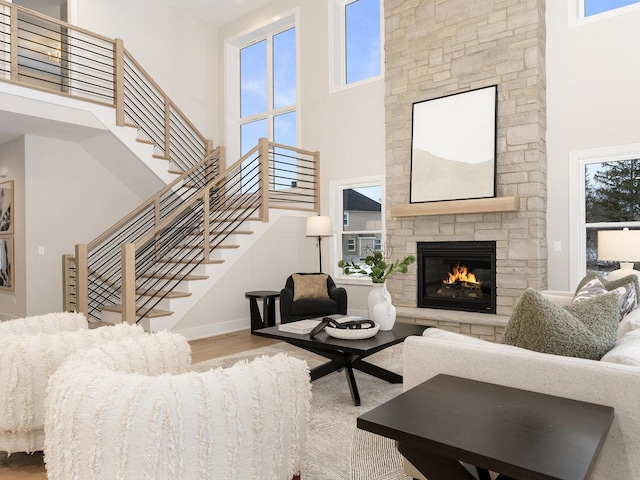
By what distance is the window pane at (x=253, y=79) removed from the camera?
788cm

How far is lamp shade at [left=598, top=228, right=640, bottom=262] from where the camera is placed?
3.63m

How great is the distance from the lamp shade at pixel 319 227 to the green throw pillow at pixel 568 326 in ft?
13.8

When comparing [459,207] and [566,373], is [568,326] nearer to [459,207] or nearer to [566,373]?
[566,373]

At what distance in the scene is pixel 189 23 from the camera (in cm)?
Answer: 779

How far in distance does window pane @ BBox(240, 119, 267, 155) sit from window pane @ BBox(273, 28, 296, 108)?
0.45 m

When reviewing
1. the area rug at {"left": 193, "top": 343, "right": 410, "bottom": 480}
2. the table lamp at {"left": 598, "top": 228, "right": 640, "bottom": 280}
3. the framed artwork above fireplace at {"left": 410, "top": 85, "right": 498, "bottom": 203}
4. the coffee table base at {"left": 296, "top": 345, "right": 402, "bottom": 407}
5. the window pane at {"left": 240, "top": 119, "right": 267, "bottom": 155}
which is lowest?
the area rug at {"left": 193, "top": 343, "right": 410, "bottom": 480}

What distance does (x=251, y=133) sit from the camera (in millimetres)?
8008

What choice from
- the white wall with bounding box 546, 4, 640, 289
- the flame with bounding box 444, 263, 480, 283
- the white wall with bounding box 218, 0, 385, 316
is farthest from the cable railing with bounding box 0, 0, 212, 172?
the white wall with bounding box 546, 4, 640, 289

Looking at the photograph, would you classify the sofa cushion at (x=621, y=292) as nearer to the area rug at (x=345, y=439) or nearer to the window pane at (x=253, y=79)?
the area rug at (x=345, y=439)

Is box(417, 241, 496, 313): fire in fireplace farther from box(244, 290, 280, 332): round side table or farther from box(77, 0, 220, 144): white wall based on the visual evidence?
box(77, 0, 220, 144): white wall

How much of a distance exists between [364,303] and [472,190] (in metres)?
2.20

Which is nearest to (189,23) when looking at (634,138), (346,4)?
(346,4)

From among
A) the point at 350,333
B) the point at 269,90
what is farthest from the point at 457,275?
the point at 269,90

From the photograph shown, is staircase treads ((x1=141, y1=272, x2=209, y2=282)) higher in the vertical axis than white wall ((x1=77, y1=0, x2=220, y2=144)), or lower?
lower
